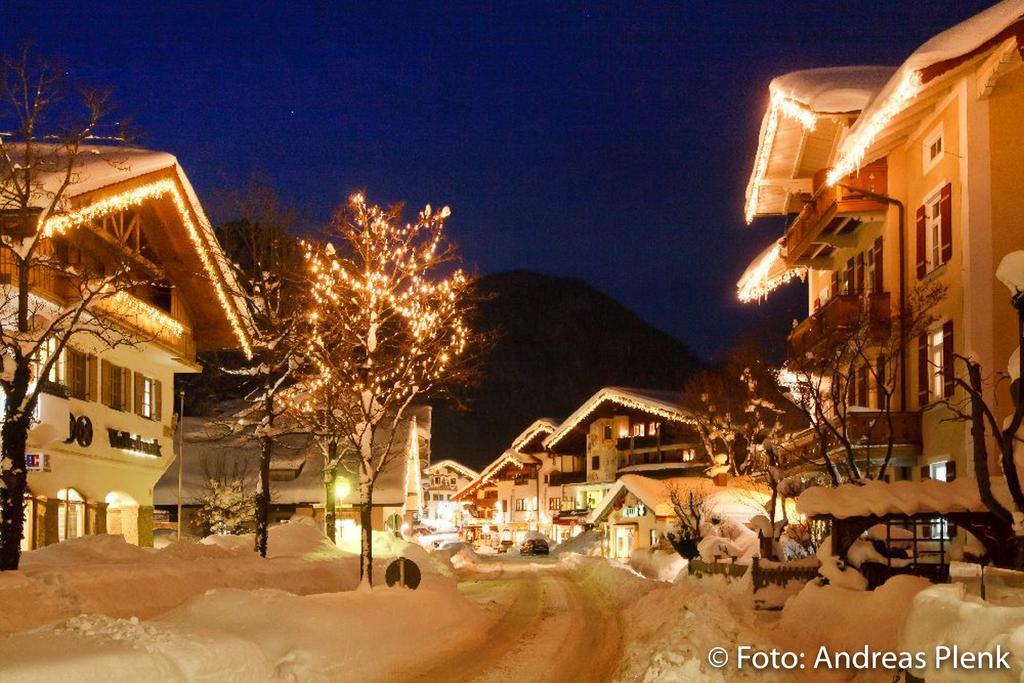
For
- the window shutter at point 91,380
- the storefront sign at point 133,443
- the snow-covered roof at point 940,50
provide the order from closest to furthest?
the snow-covered roof at point 940,50 < the window shutter at point 91,380 < the storefront sign at point 133,443

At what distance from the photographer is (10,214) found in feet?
64.6

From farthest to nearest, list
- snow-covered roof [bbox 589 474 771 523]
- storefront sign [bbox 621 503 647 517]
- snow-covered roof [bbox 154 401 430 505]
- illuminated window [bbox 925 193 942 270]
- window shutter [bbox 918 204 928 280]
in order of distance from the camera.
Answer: storefront sign [bbox 621 503 647 517] < snow-covered roof [bbox 154 401 430 505] < snow-covered roof [bbox 589 474 771 523] < window shutter [bbox 918 204 928 280] < illuminated window [bbox 925 193 942 270]

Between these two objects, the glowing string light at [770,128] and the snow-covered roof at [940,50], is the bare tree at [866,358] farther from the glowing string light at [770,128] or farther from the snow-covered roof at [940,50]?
the glowing string light at [770,128]

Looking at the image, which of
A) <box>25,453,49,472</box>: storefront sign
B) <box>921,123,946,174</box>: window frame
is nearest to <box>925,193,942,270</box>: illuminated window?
<box>921,123,946,174</box>: window frame

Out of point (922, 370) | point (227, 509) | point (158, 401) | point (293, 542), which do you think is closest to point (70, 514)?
point (293, 542)

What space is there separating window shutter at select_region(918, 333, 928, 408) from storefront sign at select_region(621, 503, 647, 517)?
2728 cm

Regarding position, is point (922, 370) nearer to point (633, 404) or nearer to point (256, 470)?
point (256, 470)

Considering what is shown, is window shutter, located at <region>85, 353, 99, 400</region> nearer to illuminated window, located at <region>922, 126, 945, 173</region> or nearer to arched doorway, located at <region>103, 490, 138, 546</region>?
arched doorway, located at <region>103, 490, 138, 546</region>

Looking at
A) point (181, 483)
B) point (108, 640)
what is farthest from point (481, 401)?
point (108, 640)

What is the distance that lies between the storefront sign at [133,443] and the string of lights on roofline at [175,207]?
3422 millimetres

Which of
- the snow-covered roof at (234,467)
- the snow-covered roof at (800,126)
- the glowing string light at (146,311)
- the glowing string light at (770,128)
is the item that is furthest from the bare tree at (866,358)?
the snow-covered roof at (234,467)

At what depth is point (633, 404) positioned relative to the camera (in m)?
70.8

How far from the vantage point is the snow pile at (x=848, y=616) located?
44.5ft

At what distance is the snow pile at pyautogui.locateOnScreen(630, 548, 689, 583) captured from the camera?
1564 inches
